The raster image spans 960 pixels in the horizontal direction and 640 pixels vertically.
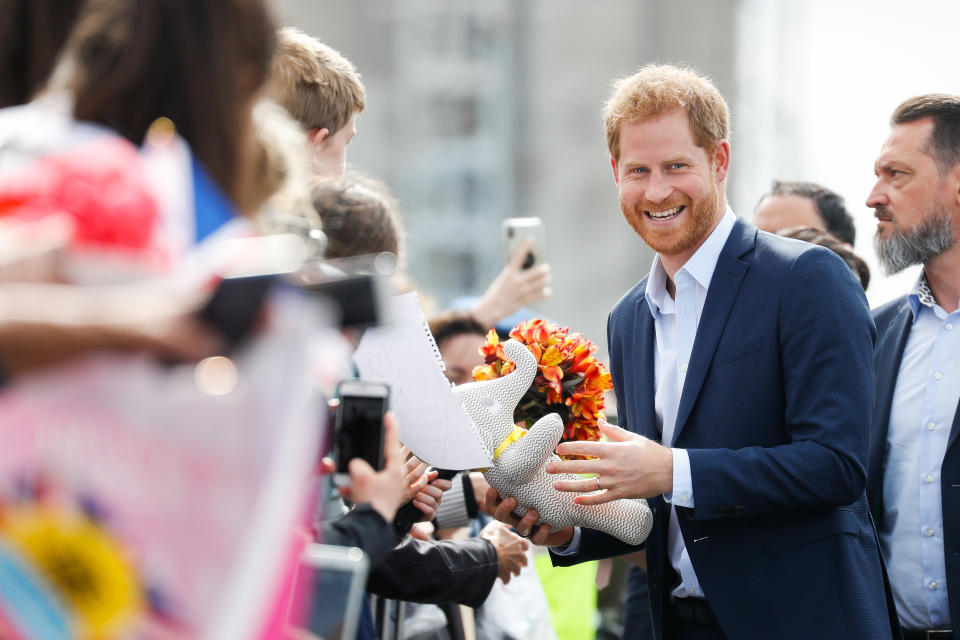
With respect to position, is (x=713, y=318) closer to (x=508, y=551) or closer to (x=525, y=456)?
(x=525, y=456)

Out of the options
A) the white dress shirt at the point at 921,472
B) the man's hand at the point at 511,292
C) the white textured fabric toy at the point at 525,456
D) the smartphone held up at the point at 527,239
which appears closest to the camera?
the white textured fabric toy at the point at 525,456

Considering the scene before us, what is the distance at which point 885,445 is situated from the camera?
363cm

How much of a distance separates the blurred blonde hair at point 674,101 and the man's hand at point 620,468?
100 centimetres

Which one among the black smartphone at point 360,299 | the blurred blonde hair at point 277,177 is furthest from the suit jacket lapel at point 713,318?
the black smartphone at point 360,299

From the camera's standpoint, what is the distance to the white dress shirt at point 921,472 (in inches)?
135

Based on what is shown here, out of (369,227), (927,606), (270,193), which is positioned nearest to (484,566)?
(369,227)

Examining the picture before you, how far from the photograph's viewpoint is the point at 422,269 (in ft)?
128

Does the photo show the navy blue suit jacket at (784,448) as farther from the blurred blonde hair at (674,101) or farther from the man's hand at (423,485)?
the man's hand at (423,485)

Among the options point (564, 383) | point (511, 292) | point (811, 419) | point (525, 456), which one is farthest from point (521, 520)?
point (511, 292)

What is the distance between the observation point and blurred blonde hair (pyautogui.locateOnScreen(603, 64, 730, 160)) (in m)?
3.19

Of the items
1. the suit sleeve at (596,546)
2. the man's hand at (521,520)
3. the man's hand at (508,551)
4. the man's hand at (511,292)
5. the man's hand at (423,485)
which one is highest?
the man's hand at (511,292)

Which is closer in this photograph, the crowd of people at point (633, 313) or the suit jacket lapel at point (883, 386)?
the crowd of people at point (633, 313)

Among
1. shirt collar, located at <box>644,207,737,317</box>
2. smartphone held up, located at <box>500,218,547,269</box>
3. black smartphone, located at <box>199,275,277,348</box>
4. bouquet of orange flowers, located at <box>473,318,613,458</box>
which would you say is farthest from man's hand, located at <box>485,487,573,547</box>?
smartphone held up, located at <box>500,218,547,269</box>

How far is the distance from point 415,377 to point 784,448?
98 centimetres
